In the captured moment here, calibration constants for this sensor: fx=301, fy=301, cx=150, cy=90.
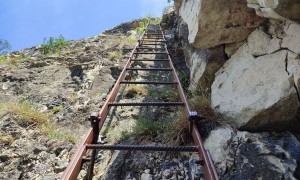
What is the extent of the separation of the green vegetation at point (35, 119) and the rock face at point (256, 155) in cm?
197

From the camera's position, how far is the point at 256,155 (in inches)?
104

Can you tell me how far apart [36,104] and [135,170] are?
2693mm

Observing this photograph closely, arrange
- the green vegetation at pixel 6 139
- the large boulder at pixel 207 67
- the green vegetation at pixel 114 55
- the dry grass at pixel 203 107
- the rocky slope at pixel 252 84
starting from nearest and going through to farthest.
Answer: the rocky slope at pixel 252 84 < the dry grass at pixel 203 107 < the green vegetation at pixel 6 139 < the large boulder at pixel 207 67 < the green vegetation at pixel 114 55

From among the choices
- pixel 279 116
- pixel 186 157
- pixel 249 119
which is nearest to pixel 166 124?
pixel 186 157

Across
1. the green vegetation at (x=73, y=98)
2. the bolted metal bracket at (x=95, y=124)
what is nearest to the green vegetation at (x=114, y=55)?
the green vegetation at (x=73, y=98)

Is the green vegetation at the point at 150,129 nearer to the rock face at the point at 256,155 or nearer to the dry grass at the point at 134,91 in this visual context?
the rock face at the point at 256,155

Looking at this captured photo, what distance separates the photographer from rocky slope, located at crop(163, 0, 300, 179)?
102 inches

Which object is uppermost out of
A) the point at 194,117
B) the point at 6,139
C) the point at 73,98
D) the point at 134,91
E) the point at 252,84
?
the point at 73,98

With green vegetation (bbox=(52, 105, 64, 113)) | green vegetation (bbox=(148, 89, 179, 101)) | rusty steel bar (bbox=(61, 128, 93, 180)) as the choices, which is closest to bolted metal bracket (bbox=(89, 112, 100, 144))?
rusty steel bar (bbox=(61, 128, 93, 180))

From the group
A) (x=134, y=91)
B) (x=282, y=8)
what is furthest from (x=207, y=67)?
(x=282, y=8)

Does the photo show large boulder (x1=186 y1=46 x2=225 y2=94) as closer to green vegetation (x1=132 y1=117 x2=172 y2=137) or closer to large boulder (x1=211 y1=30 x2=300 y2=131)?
large boulder (x1=211 y1=30 x2=300 y2=131)

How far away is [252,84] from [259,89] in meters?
0.16

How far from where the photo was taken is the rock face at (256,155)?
2.45 meters

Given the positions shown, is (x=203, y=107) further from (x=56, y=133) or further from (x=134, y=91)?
(x=56, y=133)
